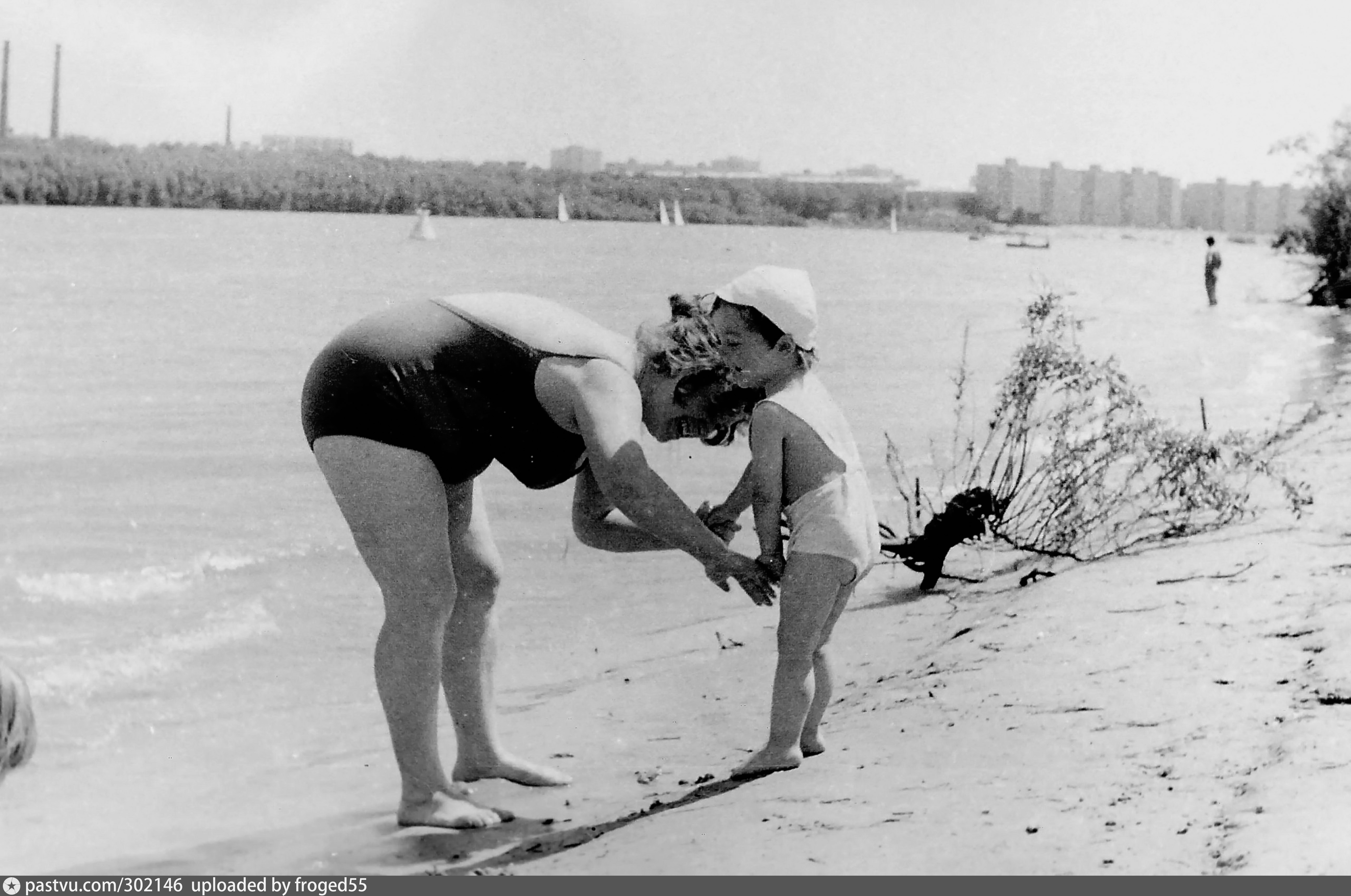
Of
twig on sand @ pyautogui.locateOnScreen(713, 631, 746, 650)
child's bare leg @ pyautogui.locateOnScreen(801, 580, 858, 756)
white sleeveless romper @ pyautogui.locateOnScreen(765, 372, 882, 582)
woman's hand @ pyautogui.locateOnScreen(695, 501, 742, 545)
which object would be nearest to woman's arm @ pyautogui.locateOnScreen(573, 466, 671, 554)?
woman's hand @ pyautogui.locateOnScreen(695, 501, 742, 545)

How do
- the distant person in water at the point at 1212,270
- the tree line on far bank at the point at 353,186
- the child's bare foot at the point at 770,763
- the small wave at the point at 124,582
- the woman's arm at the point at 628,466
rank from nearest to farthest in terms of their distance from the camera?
the woman's arm at the point at 628,466
the child's bare foot at the point at 770,763
the tree line on far bank at the point at 353,186
the small wave at the point at 124,582
the distant person in water at the point at 1212,270

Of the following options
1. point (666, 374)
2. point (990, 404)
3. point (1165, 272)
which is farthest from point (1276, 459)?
point (1165, 272)

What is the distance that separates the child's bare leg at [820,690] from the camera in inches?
134

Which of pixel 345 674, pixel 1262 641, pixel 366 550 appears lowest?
pixel 345 674

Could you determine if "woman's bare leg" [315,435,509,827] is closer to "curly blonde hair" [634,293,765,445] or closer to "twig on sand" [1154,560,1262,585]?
"curly blonde hair" [634,293,765,445]

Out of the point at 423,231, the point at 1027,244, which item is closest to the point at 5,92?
the point at 423,231

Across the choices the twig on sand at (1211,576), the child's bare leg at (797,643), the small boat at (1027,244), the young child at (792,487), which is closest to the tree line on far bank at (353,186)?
the twig on sand at (1211,576)

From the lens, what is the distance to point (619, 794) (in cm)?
346

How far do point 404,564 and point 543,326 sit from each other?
0.58 meters

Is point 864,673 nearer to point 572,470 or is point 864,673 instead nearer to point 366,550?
point 572,470

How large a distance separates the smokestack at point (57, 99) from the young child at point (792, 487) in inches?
103

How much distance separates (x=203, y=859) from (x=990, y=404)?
31.1 ft

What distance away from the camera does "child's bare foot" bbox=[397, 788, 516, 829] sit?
3104 mm

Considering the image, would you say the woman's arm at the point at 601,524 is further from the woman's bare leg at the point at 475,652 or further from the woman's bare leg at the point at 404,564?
the woman's bare leg at the point at 404,564
